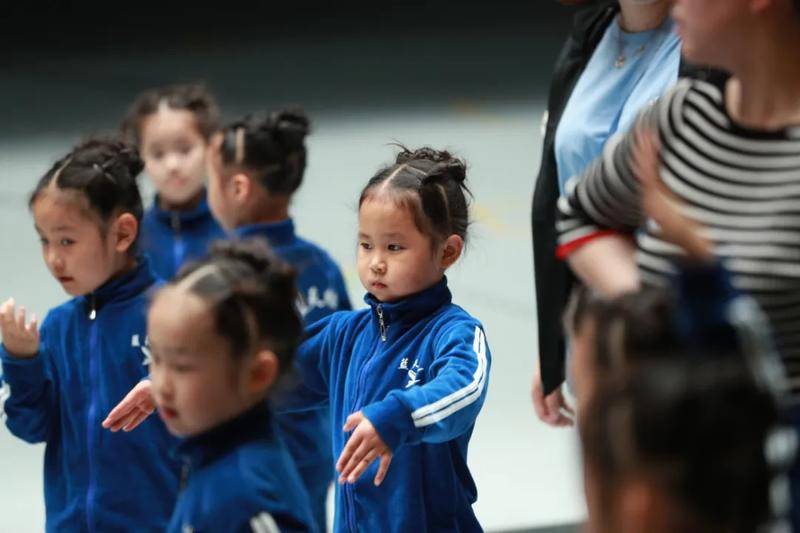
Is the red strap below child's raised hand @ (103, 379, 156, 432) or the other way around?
the other way around

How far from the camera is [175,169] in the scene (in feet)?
14.4

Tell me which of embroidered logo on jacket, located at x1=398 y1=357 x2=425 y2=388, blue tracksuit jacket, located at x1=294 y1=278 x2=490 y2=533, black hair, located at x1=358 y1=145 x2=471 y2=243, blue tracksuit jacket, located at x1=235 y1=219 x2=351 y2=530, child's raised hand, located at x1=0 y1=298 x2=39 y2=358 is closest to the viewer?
blue tracksuit jacket, located at x1=294 y1=278 x2=490 y2=533

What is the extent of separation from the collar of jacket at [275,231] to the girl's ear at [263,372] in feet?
5.64

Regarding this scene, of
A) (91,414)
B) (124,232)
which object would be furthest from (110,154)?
(91,414)

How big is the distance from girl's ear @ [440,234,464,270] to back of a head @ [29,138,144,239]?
0.78m

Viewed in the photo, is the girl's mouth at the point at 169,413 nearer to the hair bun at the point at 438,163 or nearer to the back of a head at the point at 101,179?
the hair bun at the point at 438,163

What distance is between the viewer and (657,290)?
60.6 inches

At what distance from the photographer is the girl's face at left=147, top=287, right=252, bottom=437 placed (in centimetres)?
201

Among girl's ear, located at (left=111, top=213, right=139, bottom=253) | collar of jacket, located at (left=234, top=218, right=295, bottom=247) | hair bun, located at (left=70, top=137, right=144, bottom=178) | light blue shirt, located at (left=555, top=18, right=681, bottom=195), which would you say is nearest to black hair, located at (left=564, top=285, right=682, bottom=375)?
light blue shirt, located at (left=555, top=18, right=681, bottom=195)

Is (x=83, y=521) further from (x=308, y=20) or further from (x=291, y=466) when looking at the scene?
(x=308, y=20)

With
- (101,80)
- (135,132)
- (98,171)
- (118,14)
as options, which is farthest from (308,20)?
(98,171)

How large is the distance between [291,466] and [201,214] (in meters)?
2.31

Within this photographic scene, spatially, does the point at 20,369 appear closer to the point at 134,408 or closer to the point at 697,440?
the point at 134,408

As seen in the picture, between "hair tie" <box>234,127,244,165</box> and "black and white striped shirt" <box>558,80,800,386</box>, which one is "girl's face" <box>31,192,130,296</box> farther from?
"black and white striped shirt" <box>558,80,800,386</box>
